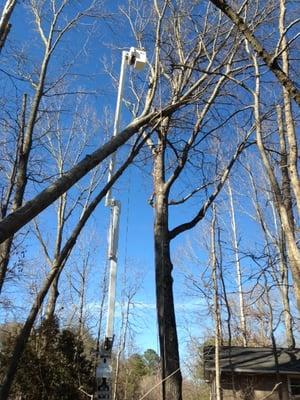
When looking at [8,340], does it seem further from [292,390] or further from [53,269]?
[292,390]

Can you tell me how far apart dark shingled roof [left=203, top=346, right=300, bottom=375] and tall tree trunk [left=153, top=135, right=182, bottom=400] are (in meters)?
5.95

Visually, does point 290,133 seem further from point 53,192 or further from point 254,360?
point 254,360

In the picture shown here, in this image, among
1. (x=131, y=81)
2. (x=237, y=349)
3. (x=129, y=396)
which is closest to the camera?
(x=131, y=81)

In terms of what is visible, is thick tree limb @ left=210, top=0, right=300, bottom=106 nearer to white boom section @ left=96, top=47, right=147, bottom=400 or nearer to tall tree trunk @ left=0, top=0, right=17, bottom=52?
white boom section @ left=96, top=47, right=147, bottom=400

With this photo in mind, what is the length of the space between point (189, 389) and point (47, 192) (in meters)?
22.7

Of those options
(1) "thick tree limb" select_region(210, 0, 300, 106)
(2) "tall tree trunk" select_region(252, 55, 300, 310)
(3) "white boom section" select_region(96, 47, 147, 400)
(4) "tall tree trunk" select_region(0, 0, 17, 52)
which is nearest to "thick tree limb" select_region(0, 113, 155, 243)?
(3) "white boom section" select_region(96, 47, 147, 400)

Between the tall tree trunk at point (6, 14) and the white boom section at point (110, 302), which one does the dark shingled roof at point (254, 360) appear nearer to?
the white boom section at point (110, 302)

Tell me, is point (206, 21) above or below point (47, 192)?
above

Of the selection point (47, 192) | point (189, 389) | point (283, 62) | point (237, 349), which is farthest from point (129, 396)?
point (47, 192)

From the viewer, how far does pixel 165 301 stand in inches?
275

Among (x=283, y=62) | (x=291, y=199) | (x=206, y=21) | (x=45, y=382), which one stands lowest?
(x=45, y=382)

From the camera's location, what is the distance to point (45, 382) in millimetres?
10609

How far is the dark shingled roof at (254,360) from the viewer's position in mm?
12688

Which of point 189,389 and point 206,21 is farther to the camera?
point 189,389
